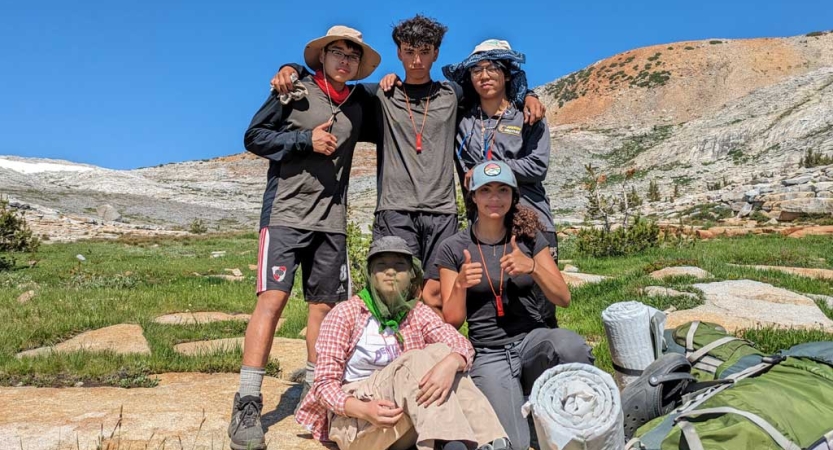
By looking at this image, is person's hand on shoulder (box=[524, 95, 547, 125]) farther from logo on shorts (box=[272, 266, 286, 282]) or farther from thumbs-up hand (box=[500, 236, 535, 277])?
logo on shorts (box=[272, 266, 286, 282])

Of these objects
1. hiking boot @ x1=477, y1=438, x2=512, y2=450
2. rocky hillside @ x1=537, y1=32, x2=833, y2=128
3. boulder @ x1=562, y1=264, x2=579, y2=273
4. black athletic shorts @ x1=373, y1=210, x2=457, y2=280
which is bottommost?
boulder @ x1=562, y1=264, x2=579, y2=273

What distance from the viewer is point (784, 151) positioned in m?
37.0

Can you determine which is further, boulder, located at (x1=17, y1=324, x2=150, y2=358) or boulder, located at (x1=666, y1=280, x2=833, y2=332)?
boulder, located at (x1=666, y1=280, x2=833, y2=332)

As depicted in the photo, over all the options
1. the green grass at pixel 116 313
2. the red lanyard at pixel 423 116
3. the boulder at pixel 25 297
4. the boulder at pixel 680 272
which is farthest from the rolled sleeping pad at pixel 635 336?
the boulder at pixel 25 297

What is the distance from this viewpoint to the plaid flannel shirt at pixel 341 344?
3.30 metres

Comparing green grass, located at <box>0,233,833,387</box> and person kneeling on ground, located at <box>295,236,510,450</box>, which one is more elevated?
person kneeling on ground, located at <box>295,236,510,450</box>

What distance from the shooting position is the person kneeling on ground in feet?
10.1

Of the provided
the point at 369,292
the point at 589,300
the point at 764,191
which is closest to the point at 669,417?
the point at 369,292

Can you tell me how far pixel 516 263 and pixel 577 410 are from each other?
1.06 meters

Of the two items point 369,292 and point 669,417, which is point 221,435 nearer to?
point 369,292

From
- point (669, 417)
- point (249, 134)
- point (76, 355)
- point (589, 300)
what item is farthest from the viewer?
point (589, 300)

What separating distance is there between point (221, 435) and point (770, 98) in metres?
58.0

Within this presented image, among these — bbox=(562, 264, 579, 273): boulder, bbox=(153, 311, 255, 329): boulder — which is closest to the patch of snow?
bbox=(562, 264, 579, 273): boulder

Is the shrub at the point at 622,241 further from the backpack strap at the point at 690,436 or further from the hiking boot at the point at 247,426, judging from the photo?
the backpack strap at the point at 690,436
